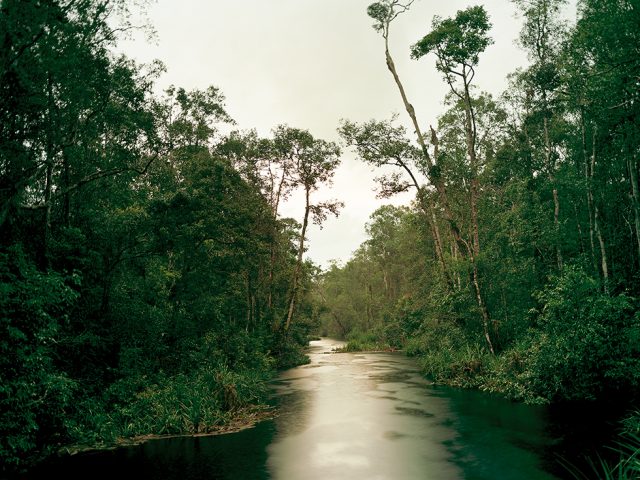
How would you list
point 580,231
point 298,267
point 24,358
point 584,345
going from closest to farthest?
point 24,358 < point 584,345 < point 580,231 < point 298,267

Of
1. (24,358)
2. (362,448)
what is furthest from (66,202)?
(362,448)

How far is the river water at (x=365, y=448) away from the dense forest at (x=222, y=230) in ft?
4.00

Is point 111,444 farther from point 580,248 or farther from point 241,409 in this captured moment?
point 580,248

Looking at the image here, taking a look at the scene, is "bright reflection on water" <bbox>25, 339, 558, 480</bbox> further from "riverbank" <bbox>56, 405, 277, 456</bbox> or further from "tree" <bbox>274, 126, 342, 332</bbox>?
"tree" <bbox>274, 126, 342, 332</bbox>

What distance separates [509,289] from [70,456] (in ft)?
66.5

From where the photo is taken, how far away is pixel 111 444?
10.7 metres

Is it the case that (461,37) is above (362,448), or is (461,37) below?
above

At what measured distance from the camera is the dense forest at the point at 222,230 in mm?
10828

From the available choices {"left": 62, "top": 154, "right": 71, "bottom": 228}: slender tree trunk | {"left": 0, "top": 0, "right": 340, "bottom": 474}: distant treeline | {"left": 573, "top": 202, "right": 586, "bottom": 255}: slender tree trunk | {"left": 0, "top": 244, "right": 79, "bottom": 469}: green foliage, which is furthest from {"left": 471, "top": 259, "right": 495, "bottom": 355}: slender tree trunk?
{"left": 62, "top": 154, "right": 71, "bottom": 228}: slender tree trunk

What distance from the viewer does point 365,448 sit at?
32.9ft

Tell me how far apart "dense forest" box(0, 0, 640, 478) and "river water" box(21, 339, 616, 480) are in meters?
1.22

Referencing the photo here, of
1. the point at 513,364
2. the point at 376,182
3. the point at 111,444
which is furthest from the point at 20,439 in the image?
the point at 376,182

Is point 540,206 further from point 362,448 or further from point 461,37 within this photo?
point 362,448

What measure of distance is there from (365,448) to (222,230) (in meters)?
12.8
